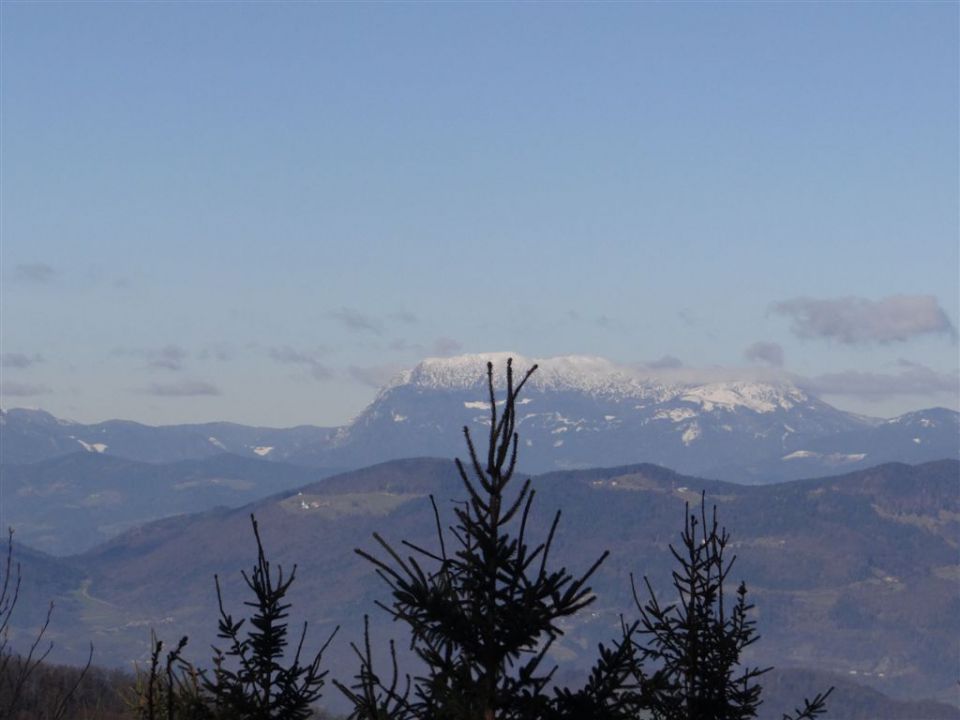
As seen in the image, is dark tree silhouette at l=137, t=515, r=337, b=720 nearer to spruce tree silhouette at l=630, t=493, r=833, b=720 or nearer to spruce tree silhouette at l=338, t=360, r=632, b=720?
spruce tree silhouette at l=338, t=360, r=632, b=720

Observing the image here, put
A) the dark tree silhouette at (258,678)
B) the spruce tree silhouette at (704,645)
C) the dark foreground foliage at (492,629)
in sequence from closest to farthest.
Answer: the dark foreground foliage at (492,629) → the dark tree silhouette at (258,678) → the spruce tree silhouette at (704,645)

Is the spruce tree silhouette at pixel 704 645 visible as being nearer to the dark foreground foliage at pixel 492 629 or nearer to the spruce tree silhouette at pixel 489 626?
the dark foreground foliage at pixel 492 629

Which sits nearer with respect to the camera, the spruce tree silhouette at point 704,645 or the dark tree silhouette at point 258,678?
the dark tree silhouette at point 258,678

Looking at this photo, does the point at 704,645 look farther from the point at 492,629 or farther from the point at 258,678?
the point at 492,629

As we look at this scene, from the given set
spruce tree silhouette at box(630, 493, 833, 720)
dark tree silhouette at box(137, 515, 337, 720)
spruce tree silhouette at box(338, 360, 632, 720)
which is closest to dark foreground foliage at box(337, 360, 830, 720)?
spruce tree silhouette at box(338, 360, 632, 720)

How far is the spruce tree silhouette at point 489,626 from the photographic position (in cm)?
1132

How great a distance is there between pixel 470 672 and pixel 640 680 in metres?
1.96

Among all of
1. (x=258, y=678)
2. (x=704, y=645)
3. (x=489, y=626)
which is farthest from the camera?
(x=704, y=645)

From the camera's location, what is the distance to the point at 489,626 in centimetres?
1152

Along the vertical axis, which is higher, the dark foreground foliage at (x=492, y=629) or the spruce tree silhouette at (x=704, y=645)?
the dark foreground foliage at (x=492, y=629)

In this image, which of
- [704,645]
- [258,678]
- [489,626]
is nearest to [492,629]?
[489,626]

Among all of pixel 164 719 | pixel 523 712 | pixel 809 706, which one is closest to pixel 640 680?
pixel 523 712

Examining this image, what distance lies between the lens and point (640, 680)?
12.7 metres

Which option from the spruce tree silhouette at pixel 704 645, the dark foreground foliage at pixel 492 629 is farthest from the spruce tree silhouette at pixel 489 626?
the spruce tree silhouette at pixel 704 645
